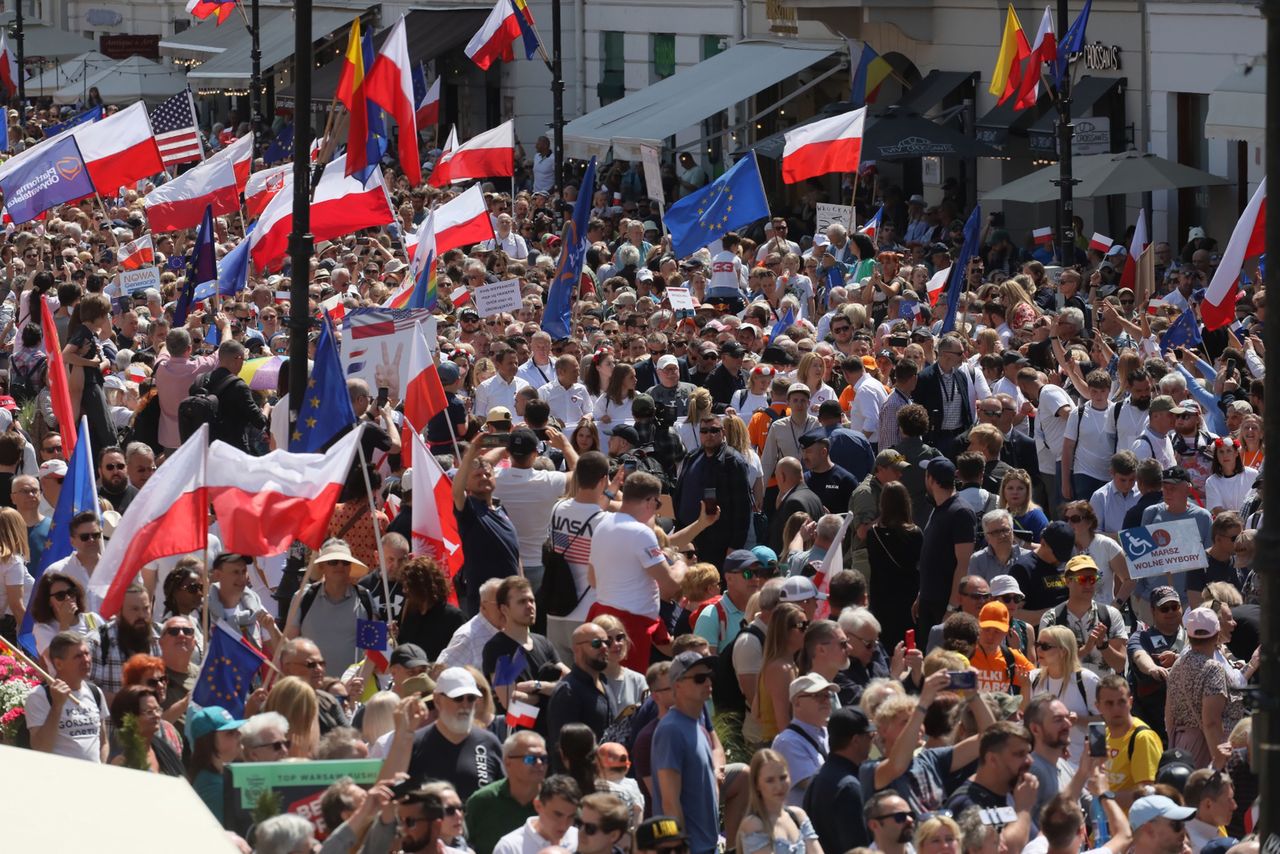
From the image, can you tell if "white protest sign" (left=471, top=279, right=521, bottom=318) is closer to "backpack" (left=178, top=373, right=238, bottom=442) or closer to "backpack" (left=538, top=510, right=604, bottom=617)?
"backpack" (left=178, top=373, right=238, bottom=442)

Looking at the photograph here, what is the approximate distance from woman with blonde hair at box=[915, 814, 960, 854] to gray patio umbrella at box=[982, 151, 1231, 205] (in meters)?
18.1

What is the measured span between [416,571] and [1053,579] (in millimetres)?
3201

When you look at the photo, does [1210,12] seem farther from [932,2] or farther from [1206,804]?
[1206,804]

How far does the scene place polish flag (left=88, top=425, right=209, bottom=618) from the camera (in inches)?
376

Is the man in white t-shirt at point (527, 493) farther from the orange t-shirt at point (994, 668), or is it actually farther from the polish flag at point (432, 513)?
the orange t-shirt at point (994, 668)

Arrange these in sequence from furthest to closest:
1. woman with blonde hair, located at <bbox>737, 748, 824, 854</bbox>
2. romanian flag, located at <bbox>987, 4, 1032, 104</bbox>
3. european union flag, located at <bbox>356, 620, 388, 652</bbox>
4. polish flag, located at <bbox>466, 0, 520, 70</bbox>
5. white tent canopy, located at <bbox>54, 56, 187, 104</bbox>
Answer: white tent canopy, located at <bbox>54, 56, 187, 104</bbox> < polish flag, located at <bbox>466, 0, 520, 70</bbox> < romanian flag, located at <bbox>987, 4, 1032, 104</bbox> < european union flag, located at <bbox>356, 620, 388, 652</bbox> < woman with blonde hair, located at <bbox>737, 748, 824, 854</bbox>

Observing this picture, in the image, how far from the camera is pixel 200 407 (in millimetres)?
14211

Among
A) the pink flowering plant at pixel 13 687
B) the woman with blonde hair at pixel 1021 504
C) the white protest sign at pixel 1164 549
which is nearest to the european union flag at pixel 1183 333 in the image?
the woman with blonde hair at pixel 1021 504

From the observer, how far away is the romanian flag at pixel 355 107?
16266 millimetres

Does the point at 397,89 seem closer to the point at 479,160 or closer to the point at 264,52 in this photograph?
the point at 479,160

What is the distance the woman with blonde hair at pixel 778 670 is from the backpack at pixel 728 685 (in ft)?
1.02

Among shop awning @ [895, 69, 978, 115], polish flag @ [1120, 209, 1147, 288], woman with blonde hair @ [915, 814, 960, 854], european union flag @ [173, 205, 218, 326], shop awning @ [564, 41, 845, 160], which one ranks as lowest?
shop awning @ [564, 41, 845, 160]

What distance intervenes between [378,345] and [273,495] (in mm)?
3878

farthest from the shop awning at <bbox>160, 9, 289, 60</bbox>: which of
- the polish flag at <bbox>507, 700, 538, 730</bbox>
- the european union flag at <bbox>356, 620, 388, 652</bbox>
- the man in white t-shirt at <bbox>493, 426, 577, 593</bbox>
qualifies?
the polish flag at <bbox>507, 700, 538, 730</bbox>
